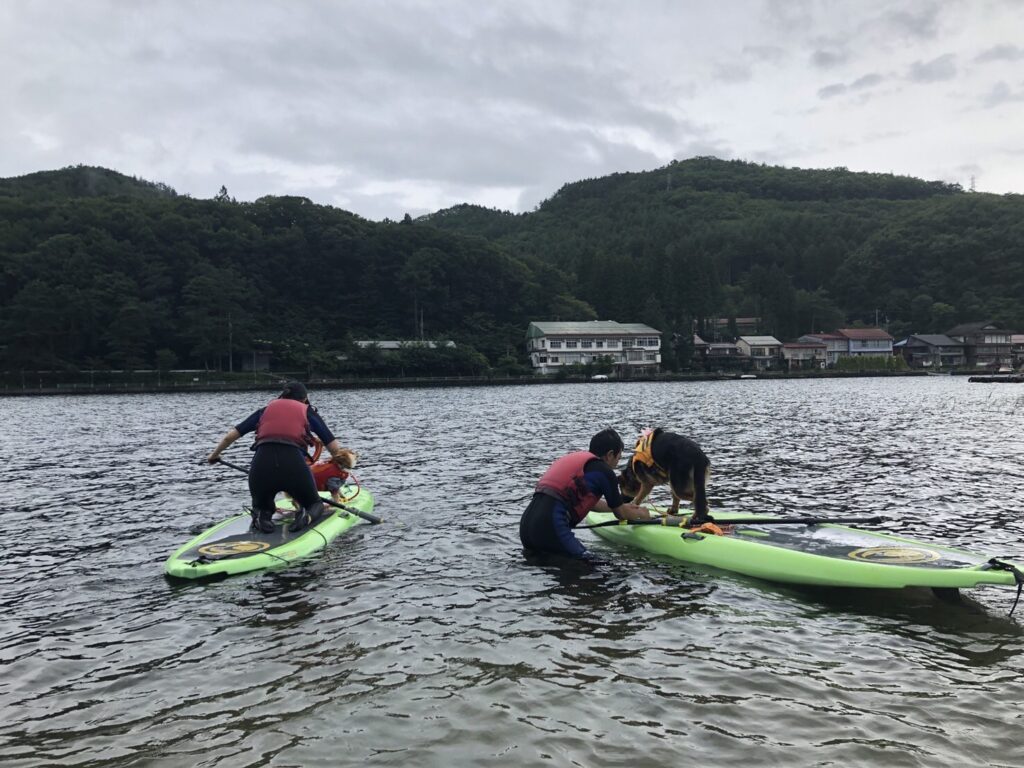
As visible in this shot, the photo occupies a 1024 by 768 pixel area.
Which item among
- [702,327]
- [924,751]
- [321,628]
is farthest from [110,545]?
[702,327]

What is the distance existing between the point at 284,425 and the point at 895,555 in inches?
356

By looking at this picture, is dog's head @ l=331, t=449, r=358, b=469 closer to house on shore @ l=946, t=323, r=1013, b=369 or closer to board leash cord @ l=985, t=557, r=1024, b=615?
board leash cord @ l=985, t=557, r=1024, b=615

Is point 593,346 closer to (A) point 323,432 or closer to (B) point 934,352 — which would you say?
(B) point 934,352

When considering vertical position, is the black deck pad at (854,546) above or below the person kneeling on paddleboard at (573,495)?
below

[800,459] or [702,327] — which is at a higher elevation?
[702,327]

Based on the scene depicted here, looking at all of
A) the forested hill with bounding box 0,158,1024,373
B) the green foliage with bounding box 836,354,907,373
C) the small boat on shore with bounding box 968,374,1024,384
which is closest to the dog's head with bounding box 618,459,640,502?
the forested hill with bounding box 0,158,1024,373

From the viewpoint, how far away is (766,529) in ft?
38.7

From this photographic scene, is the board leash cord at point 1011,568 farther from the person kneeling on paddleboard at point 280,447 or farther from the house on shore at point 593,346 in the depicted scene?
the house on shore at point 593,346

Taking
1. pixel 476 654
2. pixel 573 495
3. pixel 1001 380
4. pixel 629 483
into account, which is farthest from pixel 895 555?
pixel 1001 380

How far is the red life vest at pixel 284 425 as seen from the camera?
436 inches

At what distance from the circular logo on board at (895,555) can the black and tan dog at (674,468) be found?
236cm

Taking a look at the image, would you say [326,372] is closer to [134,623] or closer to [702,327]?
[702,327]

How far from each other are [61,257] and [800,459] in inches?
4703

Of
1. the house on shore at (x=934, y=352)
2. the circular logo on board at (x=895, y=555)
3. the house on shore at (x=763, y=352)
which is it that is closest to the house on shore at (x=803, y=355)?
the house on shore at (x=763, y=352)
